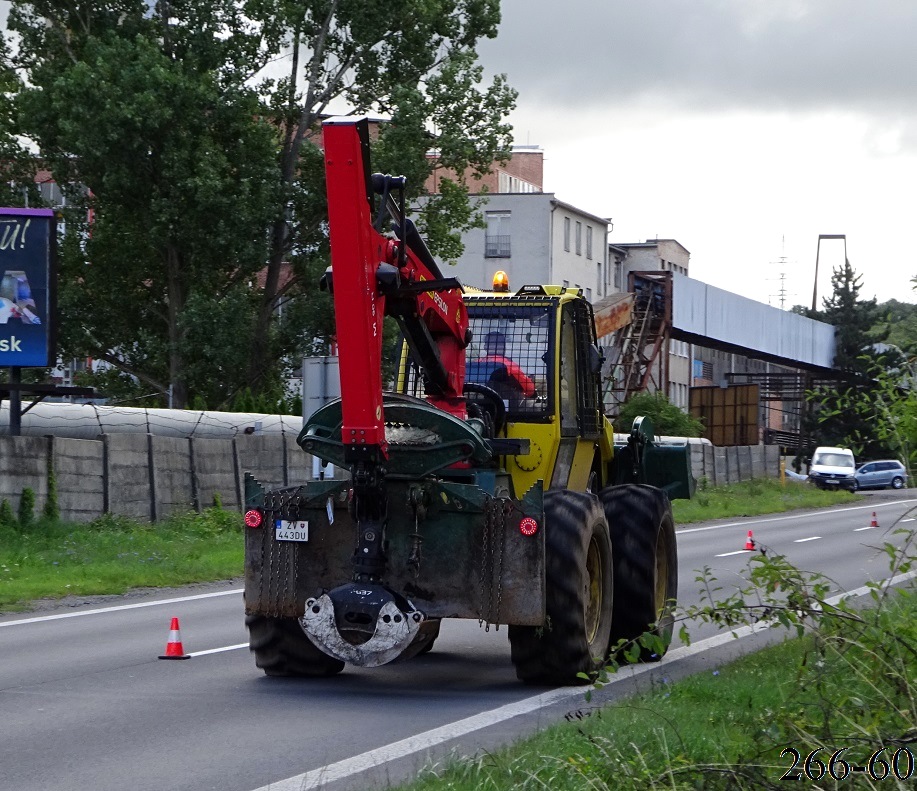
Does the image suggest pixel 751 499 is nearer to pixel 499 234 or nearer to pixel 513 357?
pixel 499 234

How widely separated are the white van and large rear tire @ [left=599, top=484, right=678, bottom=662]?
170 ft

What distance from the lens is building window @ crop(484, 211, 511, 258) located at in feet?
251

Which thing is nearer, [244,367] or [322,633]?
[322,633]

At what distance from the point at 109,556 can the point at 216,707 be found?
11.2 meters

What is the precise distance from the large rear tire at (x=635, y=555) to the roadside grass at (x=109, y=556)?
22.7ft

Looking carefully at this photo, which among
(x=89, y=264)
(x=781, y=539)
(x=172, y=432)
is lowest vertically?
(x=781, y=539)

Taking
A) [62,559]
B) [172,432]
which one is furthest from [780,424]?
[62,559]

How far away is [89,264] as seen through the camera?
1608 inches

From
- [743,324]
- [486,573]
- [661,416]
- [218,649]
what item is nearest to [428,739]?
[486,573]

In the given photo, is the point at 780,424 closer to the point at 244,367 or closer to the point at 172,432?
the point at 244,367

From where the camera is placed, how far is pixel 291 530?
34.5 ft

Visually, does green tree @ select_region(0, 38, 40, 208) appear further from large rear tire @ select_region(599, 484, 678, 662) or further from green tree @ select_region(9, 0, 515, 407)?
large rear tire @ select_region(599, 484, 678, 662)

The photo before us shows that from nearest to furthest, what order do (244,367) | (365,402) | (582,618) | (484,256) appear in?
(365,402) → (582,618) → (244,367) → (484,256)

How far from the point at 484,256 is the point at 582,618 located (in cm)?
6807
